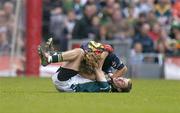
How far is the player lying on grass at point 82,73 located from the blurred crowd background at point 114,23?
10.6 m

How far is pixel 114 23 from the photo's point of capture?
26.7 metres

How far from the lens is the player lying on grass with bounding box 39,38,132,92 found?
14055mm

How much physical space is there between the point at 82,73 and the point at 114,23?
484 inches

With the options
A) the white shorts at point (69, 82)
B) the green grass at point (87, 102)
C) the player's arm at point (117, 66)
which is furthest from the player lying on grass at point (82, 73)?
the green grass at point (87, 102)

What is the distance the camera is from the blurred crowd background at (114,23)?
26.1 meters

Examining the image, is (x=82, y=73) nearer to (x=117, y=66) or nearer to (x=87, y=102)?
(x=117, y=66)

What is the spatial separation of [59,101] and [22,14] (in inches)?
498

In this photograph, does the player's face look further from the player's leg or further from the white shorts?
the player's leg

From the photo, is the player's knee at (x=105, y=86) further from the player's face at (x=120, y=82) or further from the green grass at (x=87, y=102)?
the green grass at (x=87, y=102)

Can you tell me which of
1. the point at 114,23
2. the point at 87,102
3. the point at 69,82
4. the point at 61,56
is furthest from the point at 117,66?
the point at 114,23

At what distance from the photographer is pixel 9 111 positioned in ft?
35.7

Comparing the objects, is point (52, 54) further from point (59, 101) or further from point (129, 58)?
point (129, 58)

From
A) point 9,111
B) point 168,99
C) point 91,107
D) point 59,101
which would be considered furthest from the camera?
point 168,99

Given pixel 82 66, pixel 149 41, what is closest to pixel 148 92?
pixel 82 66
